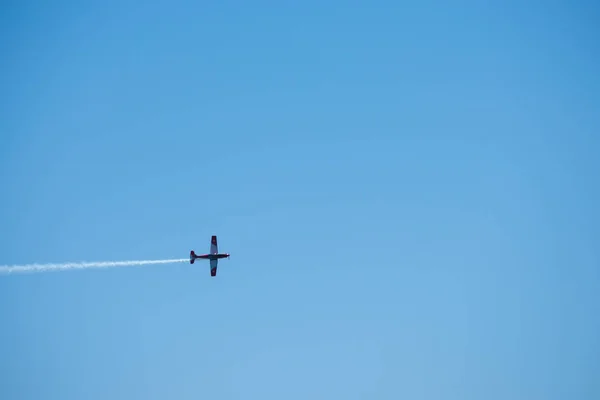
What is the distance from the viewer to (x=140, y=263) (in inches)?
2667

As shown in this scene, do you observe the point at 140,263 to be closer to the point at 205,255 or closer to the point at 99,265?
the point at 99,265

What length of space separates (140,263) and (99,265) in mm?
5513

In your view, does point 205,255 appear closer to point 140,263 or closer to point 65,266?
point 140,263

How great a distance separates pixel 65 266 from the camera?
63.0 m

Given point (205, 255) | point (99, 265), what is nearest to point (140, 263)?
point (99, 265)

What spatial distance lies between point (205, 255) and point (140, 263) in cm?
2064

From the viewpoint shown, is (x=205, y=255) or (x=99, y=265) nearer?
(x=99, y=265)

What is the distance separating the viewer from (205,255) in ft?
289

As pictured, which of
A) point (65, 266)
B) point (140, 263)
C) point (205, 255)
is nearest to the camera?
point (65, 266)

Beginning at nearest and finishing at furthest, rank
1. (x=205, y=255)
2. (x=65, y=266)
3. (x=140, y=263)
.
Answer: (x=65, y=266), (x=140, y=263), (x=205, y=255)

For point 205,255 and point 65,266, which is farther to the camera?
point 205,255

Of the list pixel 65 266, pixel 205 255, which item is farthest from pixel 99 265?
pixel 205 255

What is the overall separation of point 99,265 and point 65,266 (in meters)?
3.53

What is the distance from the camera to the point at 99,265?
6322 cm
